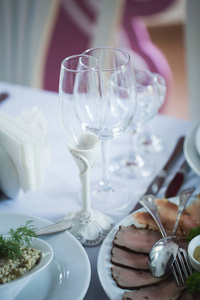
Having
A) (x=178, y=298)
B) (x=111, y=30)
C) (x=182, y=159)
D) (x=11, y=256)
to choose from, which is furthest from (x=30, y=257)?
(x=111, y=30)

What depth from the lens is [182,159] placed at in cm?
A: 117

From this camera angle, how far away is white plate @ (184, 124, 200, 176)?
3.38ft

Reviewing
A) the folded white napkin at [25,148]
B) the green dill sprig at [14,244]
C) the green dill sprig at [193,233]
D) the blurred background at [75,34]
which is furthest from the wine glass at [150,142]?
the blurred background at [75,34]

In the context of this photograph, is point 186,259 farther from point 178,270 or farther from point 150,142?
point 150,142

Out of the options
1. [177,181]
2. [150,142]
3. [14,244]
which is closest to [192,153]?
[177,181]

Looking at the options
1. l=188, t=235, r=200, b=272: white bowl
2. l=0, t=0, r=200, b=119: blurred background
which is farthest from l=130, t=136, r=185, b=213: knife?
l=0, t=0, r=200, b=119: blurred background

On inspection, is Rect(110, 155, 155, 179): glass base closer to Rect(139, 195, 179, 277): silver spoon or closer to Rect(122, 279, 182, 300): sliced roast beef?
Rect(139, 195, 179, 277): silver spoon

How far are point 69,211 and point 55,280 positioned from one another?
27 centimetres

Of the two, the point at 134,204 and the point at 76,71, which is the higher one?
the point at 76,71

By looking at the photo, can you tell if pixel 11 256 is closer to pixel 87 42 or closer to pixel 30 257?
pixel 30 257

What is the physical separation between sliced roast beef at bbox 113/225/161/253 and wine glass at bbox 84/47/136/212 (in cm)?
16

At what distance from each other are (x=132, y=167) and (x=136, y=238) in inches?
13.8

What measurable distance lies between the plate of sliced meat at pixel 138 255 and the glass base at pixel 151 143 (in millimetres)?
289

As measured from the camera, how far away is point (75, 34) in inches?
99.7
